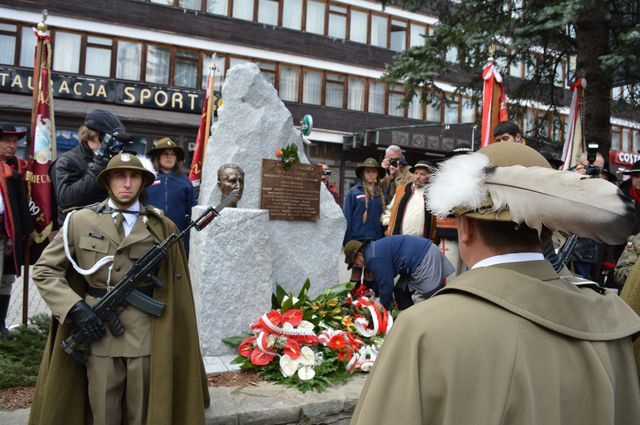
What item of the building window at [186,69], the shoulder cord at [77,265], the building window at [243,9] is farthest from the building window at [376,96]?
the shoulder cord at [77,265]

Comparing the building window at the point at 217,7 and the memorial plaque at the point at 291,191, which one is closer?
the memorial plaque at the point at 291,191

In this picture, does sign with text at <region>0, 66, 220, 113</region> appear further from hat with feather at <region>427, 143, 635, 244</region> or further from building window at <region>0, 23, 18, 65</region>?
hat with feather at <region>427, 143, 635, 244</region>

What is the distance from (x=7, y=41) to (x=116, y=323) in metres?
17.7

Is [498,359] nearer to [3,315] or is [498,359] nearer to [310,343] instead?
[310,343]

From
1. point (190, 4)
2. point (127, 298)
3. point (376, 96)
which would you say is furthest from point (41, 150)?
point (376, 96)

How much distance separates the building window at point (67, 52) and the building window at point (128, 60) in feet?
4.26

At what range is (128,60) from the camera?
60.6ft

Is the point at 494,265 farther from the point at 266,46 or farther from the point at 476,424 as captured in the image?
the point at 266,46

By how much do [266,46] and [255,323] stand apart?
682 inches

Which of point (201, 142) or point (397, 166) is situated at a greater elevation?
point (201, 142)

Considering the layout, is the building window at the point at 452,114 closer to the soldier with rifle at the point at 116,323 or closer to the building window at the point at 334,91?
the building window at the point at 334,91

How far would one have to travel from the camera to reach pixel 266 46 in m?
20.5

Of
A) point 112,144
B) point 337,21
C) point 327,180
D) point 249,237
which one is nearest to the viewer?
point 112,144

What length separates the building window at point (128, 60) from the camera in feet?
60.1
